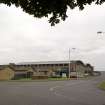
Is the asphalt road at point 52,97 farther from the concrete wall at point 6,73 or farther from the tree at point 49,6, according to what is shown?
the concrete wall at point 6,73

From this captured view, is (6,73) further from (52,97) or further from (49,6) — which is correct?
(49,6)

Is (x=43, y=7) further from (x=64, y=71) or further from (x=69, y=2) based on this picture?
(x=64, y=71)

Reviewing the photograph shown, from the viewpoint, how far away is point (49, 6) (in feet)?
23.4

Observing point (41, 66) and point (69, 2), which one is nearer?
point (69, 2)

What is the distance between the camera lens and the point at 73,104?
16984mm

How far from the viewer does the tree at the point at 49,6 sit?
7.09m

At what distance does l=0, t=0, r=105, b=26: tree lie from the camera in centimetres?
709

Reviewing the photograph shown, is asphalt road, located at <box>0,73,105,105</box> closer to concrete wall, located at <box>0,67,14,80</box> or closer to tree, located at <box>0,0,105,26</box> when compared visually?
tree, located at <box>0,0,105,26</box>

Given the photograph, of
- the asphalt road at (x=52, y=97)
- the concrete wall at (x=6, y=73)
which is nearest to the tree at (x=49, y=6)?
the asphalt road at (x=52, y=97)

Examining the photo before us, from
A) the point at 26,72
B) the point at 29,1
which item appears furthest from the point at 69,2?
the point at 26,72

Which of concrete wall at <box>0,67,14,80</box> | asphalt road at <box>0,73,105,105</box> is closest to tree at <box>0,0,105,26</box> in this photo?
asphalt road at <box>0,73,105,105</box>

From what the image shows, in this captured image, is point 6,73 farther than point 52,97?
Yes

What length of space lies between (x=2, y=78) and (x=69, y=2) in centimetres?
7655

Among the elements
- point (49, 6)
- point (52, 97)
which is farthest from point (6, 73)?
point (49, 6)
